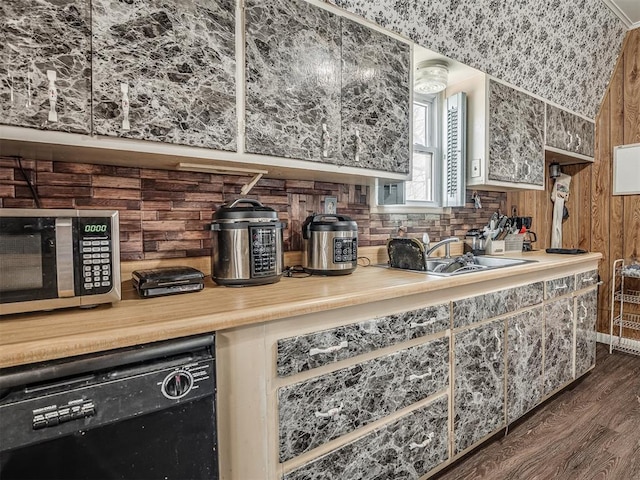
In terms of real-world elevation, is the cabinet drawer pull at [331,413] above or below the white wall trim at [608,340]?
above

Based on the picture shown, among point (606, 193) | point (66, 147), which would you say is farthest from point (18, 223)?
point (606, 193)

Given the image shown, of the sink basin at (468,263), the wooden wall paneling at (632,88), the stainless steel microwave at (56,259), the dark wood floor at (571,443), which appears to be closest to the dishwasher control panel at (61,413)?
the stainless steel microwave at (56,259)

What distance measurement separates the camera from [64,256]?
3.38ft

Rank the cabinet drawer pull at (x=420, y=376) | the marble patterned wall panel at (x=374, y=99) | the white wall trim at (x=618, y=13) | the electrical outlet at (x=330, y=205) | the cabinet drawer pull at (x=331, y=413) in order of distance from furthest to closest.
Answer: the white wall trim at (x=618, y=13) < the electrical outlet at (x=330, y=205) < the marble patterned wall panel at (x=374, y=99) < the cabinet drawer pull at (x=420, y=376) < the cabinet drawer pull at (x=331, y=413)

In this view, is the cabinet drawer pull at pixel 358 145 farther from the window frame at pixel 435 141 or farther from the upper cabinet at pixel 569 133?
the upper cabinet at pixel 569 133

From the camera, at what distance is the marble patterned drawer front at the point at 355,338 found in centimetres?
118

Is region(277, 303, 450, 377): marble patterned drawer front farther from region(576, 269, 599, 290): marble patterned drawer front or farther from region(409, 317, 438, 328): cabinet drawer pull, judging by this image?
region(576, 269, 599, 290): marble patterned drawer front

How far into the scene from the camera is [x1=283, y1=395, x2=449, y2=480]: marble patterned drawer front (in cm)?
127

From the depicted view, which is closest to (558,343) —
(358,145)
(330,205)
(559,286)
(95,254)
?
(559,286)

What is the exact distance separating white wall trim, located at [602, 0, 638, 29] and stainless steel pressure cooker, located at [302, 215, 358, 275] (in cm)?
292

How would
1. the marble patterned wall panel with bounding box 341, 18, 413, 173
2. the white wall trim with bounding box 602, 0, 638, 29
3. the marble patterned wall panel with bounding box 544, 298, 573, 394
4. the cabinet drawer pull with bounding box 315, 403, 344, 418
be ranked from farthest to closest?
the white wall trim with bounding box 602, 0, 638, 29
the marble patterned wall panel with bounding box 544, 298, 573, 394
the marble patterned wall panel with bounding box 341, 18, 413, 173
the cabinet drawer pull with bounding box 315, 403, 344, 418

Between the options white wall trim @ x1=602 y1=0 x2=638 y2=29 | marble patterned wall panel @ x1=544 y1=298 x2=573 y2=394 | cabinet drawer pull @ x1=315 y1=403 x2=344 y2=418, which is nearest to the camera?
cabinet drawer pull @ x1=315 y1=403 x2=344 y2=418

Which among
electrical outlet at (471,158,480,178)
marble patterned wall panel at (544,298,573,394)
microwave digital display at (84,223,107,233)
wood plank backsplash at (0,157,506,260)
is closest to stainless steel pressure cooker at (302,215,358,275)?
wood plank backsplash at (0,157,506,260)

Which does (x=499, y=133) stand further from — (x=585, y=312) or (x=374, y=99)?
(x=585, y=312)
